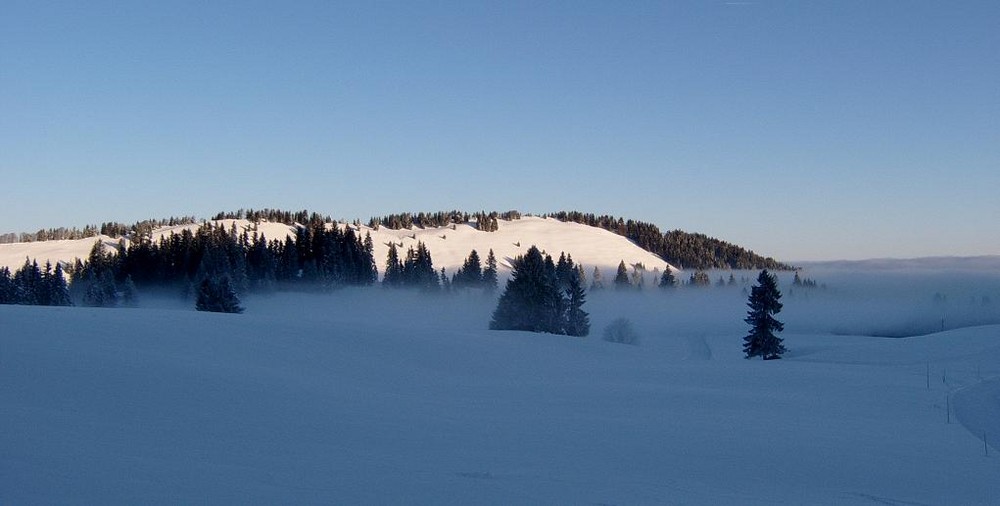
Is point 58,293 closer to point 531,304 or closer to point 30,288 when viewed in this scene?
point 30,288

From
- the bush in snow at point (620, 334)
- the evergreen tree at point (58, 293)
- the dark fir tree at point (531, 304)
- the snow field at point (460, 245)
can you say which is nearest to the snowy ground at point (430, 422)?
the dark fir tree at point (531, 304)

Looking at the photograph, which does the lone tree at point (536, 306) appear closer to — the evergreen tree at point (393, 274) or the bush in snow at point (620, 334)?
the bush in snow at point (620, 334)

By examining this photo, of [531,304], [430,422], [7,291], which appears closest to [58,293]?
[7,291]

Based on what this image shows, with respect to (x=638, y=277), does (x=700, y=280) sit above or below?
below

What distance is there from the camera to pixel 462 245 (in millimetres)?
164625

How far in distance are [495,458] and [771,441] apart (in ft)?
22.8

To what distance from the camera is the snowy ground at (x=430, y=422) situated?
8.90 metres

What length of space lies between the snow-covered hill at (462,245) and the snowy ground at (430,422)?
107267 millimetres

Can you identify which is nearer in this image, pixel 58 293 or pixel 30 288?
pixel 58 293

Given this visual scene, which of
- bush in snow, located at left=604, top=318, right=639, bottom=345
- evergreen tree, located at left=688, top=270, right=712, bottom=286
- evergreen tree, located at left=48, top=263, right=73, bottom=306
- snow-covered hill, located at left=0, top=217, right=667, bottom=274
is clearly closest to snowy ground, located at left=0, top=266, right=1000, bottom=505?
bush in snow, located at left=604, top=318, right=639, bottom=345

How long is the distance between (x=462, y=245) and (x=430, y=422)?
494ft

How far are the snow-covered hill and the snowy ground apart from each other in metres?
107

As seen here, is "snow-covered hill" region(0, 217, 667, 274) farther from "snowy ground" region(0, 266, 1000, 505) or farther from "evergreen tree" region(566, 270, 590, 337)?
"snowy ground" region(0, 266, 1000, 505)

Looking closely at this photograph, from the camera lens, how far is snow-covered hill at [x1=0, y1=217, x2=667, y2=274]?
12800cm
